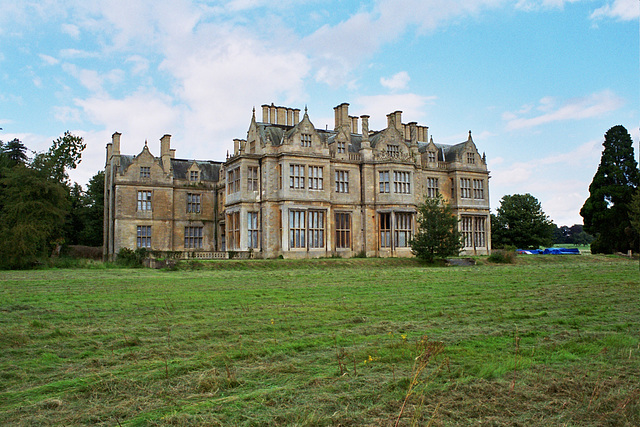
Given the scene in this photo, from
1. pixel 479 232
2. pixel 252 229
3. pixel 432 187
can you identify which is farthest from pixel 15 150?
pixel 479 232

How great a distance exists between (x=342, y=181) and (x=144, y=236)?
53.1ft

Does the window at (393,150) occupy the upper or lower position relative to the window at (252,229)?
upper

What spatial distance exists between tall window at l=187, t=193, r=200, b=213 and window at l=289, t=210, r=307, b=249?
468 inches

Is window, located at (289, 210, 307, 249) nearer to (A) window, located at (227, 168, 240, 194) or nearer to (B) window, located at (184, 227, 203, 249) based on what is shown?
(A) window, located at (227, 168, 240, 194)

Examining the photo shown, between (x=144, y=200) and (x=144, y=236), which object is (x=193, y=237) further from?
(x=144, y=200)

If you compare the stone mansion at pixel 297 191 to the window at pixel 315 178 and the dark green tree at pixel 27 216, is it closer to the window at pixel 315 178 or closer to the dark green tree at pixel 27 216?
the window at pixel 315 178

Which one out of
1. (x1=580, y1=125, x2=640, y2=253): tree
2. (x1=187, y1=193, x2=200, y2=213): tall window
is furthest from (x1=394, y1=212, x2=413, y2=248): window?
(x1=580, y1=125, x2=640, y2=253): tree

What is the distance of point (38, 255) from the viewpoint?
3002cm

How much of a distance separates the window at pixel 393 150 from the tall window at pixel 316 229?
7.43 meters

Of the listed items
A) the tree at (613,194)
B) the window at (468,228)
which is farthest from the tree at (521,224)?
the window at (468,228)

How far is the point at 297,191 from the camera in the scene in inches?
1382

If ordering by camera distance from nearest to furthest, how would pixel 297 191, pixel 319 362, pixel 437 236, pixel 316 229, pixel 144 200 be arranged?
pixel 319 362 < pixel 437 236 < pixel 297 191 < pixel 316 229 < pixel 144 200

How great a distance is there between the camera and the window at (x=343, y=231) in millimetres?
37562

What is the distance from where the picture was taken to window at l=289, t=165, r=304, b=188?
35.1 metres
